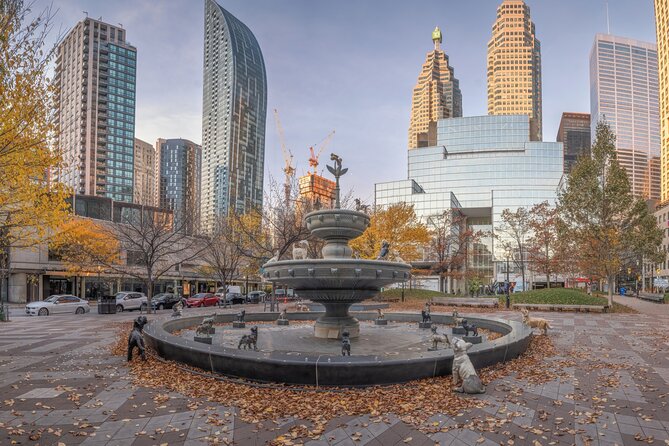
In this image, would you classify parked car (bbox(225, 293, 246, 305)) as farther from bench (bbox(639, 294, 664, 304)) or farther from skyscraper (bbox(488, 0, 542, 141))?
skyscraper (bbox(488, 0, 542, 141))

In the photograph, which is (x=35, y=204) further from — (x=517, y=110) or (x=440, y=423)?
(x=517, y=110)

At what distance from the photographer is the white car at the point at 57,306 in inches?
1166

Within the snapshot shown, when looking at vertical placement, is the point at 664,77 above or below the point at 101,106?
below

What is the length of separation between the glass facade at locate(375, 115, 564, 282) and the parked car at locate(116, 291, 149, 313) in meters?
61.1

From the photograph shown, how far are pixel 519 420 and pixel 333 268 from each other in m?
5.28

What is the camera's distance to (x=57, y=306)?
102 feet

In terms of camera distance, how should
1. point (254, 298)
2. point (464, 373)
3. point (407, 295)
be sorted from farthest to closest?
point (254, 298) → point (407, 295) → point (464, 373)

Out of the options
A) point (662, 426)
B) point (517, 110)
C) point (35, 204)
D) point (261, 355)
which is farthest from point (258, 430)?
point (517, 110)

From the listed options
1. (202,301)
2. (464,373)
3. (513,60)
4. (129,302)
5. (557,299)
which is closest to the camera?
(464,373)

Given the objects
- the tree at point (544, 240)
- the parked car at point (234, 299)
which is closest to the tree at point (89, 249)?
the parked car at point (234, 299)

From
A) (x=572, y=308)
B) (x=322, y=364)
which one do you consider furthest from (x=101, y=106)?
(x=322, y=364)

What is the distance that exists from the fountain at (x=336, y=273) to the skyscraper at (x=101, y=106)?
130 metres

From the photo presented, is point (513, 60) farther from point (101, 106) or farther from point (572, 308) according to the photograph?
point (572, 308)

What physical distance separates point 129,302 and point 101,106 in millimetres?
112649
